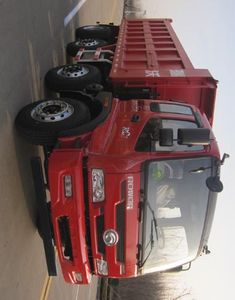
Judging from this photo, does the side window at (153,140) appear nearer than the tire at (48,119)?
Yes

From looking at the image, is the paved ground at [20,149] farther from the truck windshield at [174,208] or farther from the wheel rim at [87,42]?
the wheel rim at [87,42]

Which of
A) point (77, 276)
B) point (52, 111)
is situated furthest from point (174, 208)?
point (52, 111)

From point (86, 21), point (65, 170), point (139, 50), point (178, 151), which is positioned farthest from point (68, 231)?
point (86, 21)

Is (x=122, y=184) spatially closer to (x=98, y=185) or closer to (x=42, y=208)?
(x=98, y=185)

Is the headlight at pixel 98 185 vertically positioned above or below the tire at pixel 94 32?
below

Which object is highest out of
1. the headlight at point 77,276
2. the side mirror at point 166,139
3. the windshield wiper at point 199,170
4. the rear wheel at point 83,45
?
the side mirror at point 166,139

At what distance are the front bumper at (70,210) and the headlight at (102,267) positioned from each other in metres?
0.10

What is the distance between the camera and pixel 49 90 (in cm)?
528

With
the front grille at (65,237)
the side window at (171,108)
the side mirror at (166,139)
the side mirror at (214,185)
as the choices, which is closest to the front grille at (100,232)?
the front grille at (65,237)

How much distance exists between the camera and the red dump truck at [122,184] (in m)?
3.35

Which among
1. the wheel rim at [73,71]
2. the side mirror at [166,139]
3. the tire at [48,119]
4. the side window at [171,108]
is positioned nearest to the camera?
the side mirror at [166,139]

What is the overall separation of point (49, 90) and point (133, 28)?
3604 mm

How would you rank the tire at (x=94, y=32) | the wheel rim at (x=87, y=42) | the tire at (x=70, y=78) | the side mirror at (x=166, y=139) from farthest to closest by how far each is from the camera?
the tire at (x=94, y=32)
the wheel rim at (x=87, y=42)
the tire at (x=70, y=78)
the side mirror at (x=166, y=139)

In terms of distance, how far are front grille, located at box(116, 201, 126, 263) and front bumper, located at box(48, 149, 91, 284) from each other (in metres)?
0.32
